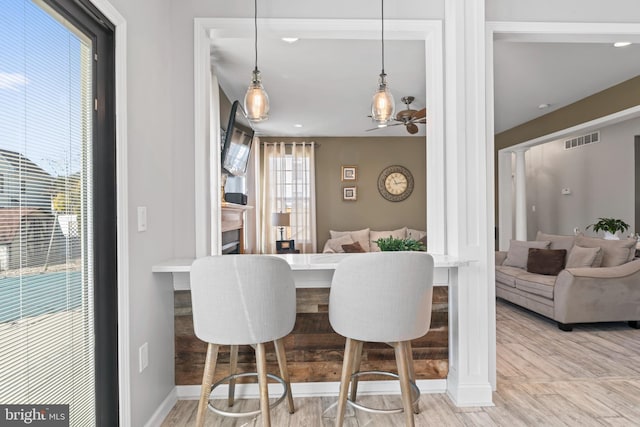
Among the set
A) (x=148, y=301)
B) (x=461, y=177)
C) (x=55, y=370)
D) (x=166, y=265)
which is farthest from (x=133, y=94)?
(x=461, y=177)

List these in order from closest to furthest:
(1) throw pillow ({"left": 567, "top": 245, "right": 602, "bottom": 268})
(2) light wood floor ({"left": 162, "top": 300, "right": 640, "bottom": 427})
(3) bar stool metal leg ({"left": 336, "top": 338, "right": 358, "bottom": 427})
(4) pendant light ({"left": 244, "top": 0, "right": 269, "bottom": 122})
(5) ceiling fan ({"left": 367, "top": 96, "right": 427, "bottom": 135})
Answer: (3) bar stool metal leg ({"left": 336, "top": 338, "right": 358, "bottom": 427})
(2) light wood floor ({"left": 162, "top": 300, "right": 640, "bottom": 427})
(4) pendant light ({"left": 244, "top": 0, "right": 269, "bottom": 122})
(1) throw pillow ({"left": 567, "top": 245, "right": 602, "bottom": 268})
(5) ceiling fan ({"left": 367, "top": 96, "right": 427, "bottom": 135})

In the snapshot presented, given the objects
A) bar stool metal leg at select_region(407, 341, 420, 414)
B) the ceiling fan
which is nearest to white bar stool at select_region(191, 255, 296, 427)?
bar stool metal leg at select_region(407, 341, 420, 414)

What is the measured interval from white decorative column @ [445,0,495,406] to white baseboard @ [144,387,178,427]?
1.67 meters

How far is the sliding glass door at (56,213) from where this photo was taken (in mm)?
1127

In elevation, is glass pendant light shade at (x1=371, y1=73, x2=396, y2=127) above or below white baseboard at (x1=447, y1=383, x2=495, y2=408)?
above

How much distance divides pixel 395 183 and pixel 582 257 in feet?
11.3

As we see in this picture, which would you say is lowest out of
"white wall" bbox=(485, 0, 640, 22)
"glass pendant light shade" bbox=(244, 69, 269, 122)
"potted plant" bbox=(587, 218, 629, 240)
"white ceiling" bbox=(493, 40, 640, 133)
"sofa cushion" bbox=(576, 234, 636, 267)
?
"sofa cushion" bbox=(576, 234, 636, 267)

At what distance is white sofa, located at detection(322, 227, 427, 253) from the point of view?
6445mm

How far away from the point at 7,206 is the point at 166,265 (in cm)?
101

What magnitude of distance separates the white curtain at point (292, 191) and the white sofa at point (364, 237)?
489 mm

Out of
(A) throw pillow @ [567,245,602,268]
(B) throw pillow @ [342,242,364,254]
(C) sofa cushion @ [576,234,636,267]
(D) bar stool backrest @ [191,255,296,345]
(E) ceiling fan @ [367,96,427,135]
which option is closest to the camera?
(D) bar stool backrest @ [191,255,296,345]

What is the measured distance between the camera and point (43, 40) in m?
1.27

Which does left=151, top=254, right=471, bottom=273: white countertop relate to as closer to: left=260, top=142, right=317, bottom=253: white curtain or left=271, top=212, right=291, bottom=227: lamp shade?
left=271, top=212, right=291, bottom=227: lamp shade

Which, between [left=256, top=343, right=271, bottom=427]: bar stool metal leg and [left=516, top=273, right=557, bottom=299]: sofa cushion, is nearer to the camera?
[left=256, top=343, right=271, bottom=427]: bar stool metal leg
